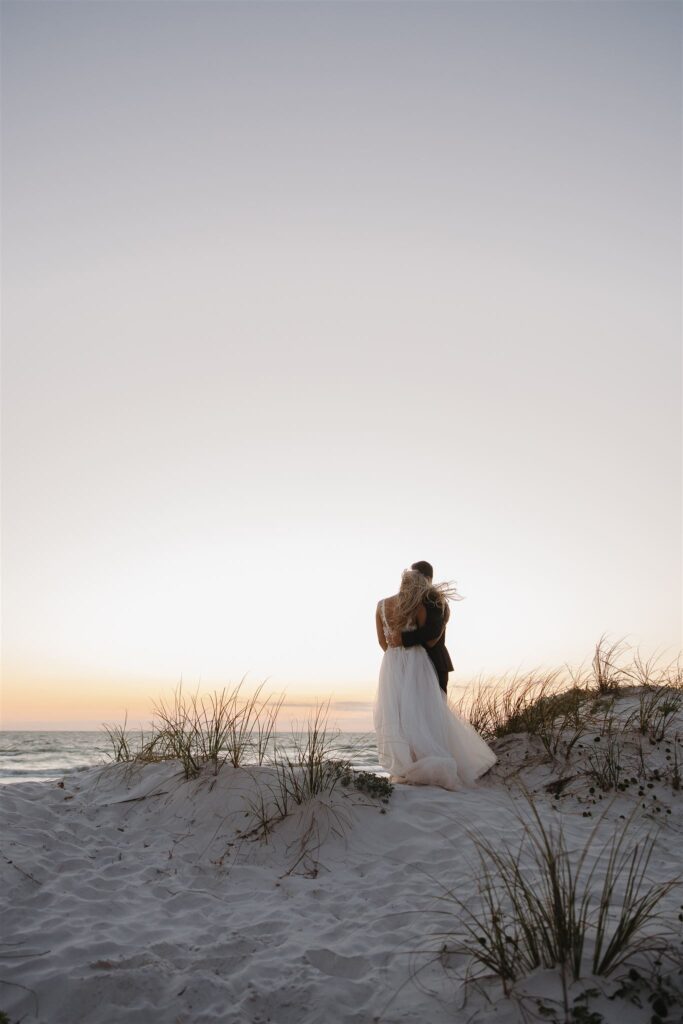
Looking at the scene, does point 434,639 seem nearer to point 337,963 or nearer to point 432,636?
point 432,636

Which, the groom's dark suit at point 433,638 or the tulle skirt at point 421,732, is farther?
the groom's dark suit at point 433,638

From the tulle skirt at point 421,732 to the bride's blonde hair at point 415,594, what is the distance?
1.42ft

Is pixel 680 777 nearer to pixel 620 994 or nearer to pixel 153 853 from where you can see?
pixel 620 994

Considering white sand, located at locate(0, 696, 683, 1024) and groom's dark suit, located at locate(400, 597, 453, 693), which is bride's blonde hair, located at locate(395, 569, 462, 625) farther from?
white sand, located at locate(0, 696, 683, 1024)

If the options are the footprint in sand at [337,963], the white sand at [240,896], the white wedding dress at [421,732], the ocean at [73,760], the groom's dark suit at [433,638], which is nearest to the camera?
the white sand at [240,896]

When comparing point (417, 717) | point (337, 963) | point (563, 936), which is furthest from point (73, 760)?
point (563, 936)

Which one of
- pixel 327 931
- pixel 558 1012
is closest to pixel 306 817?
pixel 327 931

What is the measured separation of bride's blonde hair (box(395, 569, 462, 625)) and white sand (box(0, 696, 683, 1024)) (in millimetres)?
1993

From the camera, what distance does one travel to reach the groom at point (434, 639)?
28.4 feet

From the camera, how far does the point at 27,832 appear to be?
6.41 meters

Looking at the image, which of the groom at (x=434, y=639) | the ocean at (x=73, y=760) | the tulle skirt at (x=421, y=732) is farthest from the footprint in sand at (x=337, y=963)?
the groom at (x=434, y=639)

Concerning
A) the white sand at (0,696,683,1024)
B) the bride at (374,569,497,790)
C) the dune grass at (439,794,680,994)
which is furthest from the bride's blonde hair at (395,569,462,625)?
the dune grass at (439,794,680,994)

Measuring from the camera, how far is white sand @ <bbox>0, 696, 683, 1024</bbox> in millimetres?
3902

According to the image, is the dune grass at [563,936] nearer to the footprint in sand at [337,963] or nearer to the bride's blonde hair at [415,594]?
the footprint in sand at [337,963]
